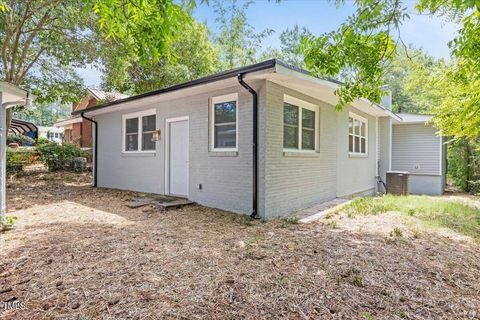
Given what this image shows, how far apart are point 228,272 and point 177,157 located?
192 inches

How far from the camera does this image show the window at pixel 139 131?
27.5 ft

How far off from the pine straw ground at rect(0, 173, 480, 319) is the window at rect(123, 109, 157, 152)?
3533mm

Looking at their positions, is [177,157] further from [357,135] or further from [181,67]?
[181,67]

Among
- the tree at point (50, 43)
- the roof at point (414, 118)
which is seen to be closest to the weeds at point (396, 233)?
the tree at point (50, 43)

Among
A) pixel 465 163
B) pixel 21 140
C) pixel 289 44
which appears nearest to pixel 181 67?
pixel 465 163

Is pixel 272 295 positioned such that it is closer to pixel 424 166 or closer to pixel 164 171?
pixel 164 171

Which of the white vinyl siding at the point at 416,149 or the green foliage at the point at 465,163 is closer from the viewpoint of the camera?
the white vinyl siding at the point at 416,149

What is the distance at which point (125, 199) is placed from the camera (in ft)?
25.2

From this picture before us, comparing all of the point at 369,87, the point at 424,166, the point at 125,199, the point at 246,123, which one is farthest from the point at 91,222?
the point at 424,166

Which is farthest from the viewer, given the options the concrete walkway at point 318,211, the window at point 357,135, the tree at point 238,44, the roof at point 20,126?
the tree at point 238,44

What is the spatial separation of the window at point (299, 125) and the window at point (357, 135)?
2.58m

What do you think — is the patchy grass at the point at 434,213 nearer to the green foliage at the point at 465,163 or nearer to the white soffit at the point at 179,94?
the white soffit at the point at 179,94

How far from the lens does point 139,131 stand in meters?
8.75

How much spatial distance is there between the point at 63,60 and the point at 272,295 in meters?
12.5
